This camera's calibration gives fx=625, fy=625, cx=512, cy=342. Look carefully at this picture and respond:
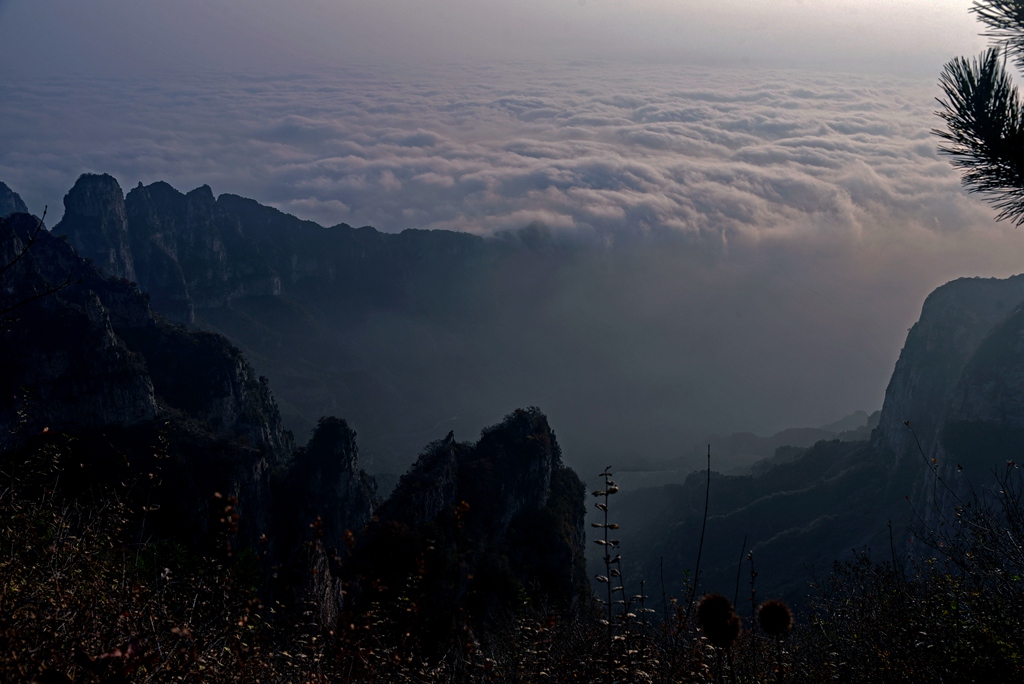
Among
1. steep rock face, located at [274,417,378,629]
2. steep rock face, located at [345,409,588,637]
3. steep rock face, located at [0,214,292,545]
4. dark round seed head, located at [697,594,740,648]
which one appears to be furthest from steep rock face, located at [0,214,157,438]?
dark round seed head, located at [697,594,740,648]

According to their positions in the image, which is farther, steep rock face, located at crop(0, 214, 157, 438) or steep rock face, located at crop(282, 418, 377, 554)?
steep rock face, located at crop(282, 418, 377, 554)

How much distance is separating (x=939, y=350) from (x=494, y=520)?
92.7 meters

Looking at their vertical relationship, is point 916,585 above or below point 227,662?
below

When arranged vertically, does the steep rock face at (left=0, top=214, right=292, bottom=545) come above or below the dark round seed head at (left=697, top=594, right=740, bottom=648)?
below

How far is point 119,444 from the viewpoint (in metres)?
43.7

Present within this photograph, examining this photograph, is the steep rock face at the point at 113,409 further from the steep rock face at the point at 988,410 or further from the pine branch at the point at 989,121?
→ the steep rock face at the point at 988,410

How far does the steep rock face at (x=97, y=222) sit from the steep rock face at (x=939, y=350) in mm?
141620

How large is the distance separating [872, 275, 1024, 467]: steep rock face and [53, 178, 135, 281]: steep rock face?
465 ft

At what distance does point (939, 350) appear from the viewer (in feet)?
333

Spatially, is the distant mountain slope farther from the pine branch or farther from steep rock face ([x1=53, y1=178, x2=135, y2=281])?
steep rock face ([x1=53, y1=178, x2=135, y2=281])

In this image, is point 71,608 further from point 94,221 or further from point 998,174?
point 94,221

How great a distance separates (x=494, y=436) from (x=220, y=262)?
156 meters

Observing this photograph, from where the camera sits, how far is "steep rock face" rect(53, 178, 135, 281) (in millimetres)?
121000

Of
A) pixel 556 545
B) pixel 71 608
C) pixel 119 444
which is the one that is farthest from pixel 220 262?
pixel 71 608
